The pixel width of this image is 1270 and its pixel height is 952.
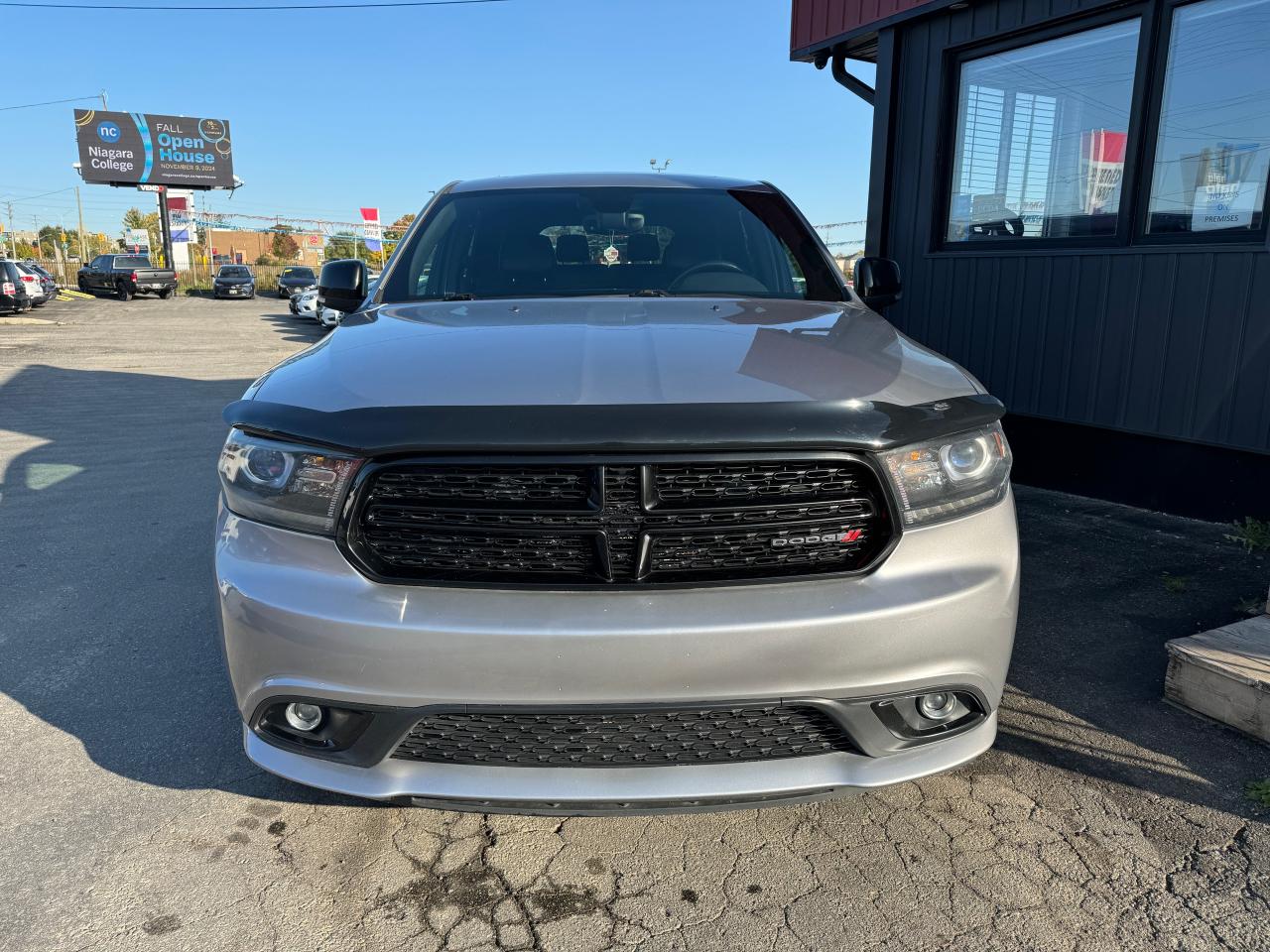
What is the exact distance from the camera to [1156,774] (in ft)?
8.41

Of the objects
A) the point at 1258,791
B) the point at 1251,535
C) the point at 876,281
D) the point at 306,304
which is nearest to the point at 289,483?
the point at 876,281

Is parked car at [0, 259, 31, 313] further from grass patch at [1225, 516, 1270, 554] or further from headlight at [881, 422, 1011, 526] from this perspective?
headlight at [881, 422, 1011, 526]

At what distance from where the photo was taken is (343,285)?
3535 millimetres

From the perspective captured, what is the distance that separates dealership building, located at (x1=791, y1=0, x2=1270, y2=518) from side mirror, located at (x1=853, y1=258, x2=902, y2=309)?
2450 millimetres

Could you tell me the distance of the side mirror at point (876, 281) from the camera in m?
3.57

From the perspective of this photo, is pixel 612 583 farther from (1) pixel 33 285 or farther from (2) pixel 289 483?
(1) pixel 33 285

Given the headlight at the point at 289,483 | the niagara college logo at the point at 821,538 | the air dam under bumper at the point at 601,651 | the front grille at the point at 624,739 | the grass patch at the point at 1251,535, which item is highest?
the headlight at the point at 289,483

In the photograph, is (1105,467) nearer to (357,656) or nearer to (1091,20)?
(1091,20)

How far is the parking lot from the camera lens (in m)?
1.97

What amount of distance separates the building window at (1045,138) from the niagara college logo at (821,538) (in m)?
4.63

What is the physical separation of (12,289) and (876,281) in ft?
94.5

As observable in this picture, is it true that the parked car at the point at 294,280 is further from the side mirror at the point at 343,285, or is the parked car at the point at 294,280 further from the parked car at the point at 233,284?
the side mirror at the point at 343,285

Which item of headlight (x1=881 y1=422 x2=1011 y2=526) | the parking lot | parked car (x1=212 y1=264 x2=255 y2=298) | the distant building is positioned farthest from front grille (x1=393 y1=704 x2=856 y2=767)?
the distant building

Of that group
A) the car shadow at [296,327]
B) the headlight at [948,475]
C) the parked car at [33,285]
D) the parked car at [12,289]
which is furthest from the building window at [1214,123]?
the parked car at [33,285]
